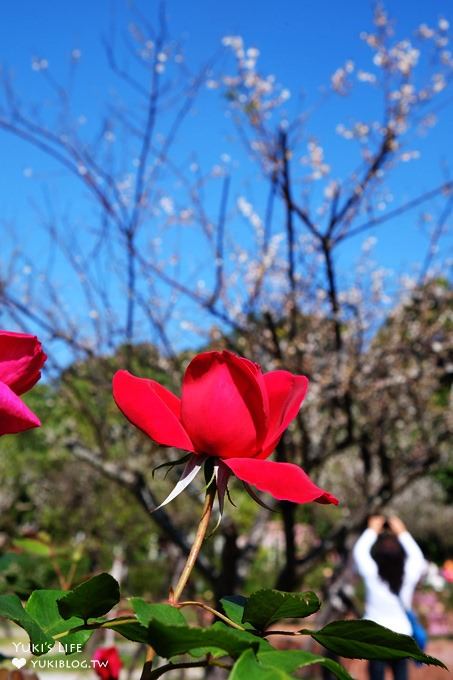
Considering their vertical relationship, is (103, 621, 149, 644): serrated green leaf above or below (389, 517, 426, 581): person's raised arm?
below

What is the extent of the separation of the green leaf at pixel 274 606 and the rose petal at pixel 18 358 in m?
0.24

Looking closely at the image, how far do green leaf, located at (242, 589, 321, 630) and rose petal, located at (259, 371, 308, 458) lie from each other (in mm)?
133

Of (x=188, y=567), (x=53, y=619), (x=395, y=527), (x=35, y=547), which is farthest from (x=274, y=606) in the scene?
(x=395, y=527)

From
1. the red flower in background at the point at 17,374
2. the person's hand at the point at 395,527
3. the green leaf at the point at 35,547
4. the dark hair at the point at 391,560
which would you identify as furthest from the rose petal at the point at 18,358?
the person's hand at the point at 395,527

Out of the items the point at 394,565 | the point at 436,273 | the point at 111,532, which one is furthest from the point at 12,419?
the point at 111,532

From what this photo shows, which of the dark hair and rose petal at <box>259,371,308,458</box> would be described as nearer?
rose petal at <box>259,371,308,458</box>

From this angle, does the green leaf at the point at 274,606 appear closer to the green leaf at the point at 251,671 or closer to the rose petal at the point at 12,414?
the green leaf at the point at 251,671

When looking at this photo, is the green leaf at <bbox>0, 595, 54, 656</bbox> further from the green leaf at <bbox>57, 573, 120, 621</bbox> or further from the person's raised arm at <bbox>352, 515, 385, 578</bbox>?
the person's raised arm at <bbox>352, 515, 385, 578</bbox>

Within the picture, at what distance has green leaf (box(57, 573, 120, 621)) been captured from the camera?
1.91 ft

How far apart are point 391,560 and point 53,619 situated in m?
4.45

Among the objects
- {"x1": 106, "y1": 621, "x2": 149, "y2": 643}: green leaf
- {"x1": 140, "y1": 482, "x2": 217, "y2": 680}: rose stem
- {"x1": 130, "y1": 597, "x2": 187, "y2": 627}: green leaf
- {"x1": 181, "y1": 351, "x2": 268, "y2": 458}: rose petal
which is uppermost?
{"x1": 181, "y1": 351, "x2": 268, "y2": 458}: rose petal

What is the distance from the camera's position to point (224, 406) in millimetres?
666

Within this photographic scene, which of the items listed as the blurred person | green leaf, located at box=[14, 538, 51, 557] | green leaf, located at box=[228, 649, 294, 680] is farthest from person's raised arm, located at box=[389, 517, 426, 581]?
green leaf, located at box=[228, 649, 294, 680]

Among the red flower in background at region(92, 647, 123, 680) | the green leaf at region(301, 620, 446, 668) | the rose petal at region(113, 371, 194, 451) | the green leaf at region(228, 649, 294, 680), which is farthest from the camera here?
the red flower in background at region(92, 647, 123, 680)
